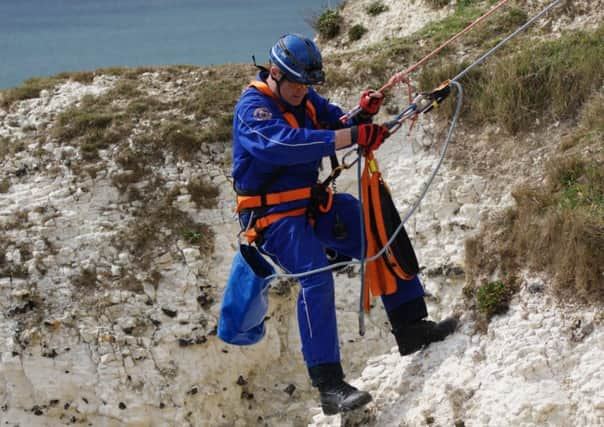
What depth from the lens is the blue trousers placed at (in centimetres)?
586

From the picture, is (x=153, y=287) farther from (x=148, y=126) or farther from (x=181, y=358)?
(x=148, y=126)

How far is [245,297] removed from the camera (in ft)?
20.2

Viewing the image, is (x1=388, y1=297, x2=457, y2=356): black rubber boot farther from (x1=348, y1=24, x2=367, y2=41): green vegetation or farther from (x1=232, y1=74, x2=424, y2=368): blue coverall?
(x1=348, y1=24, x2=367, y2=41): green vegetation

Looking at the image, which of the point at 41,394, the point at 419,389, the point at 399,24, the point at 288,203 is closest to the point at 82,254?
the point at 41,394

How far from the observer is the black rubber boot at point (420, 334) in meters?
6.34

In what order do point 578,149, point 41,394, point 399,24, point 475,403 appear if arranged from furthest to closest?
1. point 399,24
2. point 41,394
3. point 578,149
4. point 475,403

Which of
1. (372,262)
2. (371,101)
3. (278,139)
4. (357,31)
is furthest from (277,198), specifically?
(357,31)

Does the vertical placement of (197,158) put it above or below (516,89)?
below

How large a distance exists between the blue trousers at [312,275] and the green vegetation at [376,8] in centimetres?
1024

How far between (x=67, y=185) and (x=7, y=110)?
7.22 ft

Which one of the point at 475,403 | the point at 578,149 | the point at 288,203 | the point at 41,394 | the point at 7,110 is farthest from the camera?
the point at 7,110

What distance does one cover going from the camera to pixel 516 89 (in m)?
8.61

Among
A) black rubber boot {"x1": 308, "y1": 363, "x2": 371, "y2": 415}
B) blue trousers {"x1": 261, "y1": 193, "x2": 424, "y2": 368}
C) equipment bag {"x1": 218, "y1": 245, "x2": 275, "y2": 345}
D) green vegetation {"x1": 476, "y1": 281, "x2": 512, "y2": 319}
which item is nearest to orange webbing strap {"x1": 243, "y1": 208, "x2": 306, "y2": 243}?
blue trousers {"x1": 261, "y1": 193, "x2": 424, "y2": 368}

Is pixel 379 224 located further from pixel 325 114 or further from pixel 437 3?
pixel 437 3
